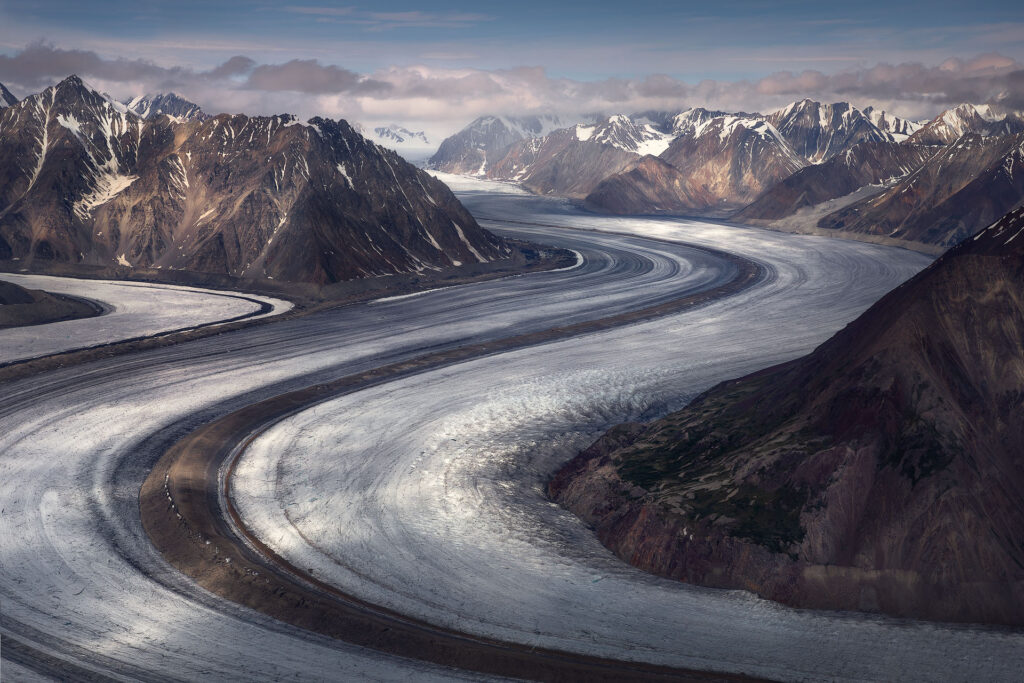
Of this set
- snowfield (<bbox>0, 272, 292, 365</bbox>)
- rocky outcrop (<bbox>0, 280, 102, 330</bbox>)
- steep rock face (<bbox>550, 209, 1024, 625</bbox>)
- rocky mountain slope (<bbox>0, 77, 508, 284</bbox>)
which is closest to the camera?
steep rock face (<bbox>550, 209, 1024, 625</bbox>)

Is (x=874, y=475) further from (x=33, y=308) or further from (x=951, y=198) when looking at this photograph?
(x=951, y=198)

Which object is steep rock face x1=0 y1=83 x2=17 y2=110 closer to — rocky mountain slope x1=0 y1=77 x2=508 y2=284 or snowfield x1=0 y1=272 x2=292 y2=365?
rocky mountain slope x1=0 y1=77 x2=508 y2=284

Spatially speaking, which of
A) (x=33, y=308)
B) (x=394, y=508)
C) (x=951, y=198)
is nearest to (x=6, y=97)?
(x=33, y=308)

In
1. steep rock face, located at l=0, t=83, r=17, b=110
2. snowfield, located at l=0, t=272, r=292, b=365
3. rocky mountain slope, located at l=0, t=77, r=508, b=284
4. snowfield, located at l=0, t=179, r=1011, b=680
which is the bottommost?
snowfield, located at l=0, t=179, r=1011, b=680

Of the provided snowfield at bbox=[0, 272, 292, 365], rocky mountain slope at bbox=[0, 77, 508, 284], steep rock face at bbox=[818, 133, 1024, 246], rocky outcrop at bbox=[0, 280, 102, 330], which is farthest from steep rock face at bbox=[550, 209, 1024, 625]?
steep rock face at bbox=[818, 133, 1024, 246]

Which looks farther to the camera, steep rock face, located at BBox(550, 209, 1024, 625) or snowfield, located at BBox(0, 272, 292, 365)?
snowfield, located at BBox(0, 272, 292, 365)

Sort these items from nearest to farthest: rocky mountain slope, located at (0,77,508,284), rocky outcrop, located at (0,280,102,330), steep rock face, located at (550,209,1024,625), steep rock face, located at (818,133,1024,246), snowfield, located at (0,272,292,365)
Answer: steep rock face, located at (550,209,1024,625)
snowfield, located at (0,272,292,365)
rocky outcrop, located at (0,280,102,330)
rocky mountain slope, located at (0,77,508,284)
steep rock face, located at (818,133,1024,246)

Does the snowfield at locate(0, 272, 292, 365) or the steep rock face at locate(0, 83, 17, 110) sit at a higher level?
the steep rock face at locate(0, 83, 17, 110)
